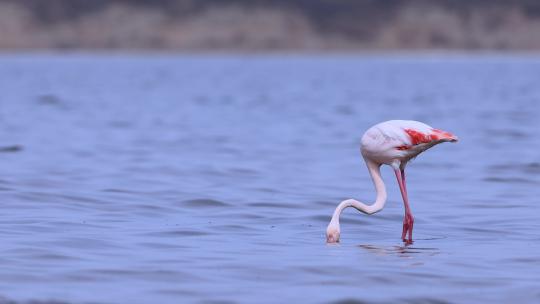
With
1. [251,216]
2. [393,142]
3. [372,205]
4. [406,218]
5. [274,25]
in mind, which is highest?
[274,25]

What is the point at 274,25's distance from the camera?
112 meters

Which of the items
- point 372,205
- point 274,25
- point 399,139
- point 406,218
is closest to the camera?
point 399,139

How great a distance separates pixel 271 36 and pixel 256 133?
9075 cm

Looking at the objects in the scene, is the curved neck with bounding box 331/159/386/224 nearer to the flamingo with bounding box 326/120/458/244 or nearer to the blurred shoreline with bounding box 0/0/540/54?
the flamingo with bounding box 326/120/458/244

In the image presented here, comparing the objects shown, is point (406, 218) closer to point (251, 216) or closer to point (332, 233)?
point (332, 233)

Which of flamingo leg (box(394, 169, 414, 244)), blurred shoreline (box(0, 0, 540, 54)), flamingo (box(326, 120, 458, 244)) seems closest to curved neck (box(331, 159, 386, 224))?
flamingo (box(326, 120, 458, 244))

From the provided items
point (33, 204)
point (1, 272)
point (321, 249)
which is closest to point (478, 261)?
point (321, 249)

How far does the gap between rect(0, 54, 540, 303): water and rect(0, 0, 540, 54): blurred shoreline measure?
284ft

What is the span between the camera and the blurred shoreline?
112000 millimetres

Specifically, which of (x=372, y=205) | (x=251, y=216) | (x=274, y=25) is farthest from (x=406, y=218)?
(x=274, y=25)

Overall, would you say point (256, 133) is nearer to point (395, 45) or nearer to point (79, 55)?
point (395, 45)

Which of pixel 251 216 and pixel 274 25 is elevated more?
pixel 274 25

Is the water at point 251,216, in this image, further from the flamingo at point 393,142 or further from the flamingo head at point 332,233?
the flamingo at point 393,142

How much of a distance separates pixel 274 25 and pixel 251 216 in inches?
3957
